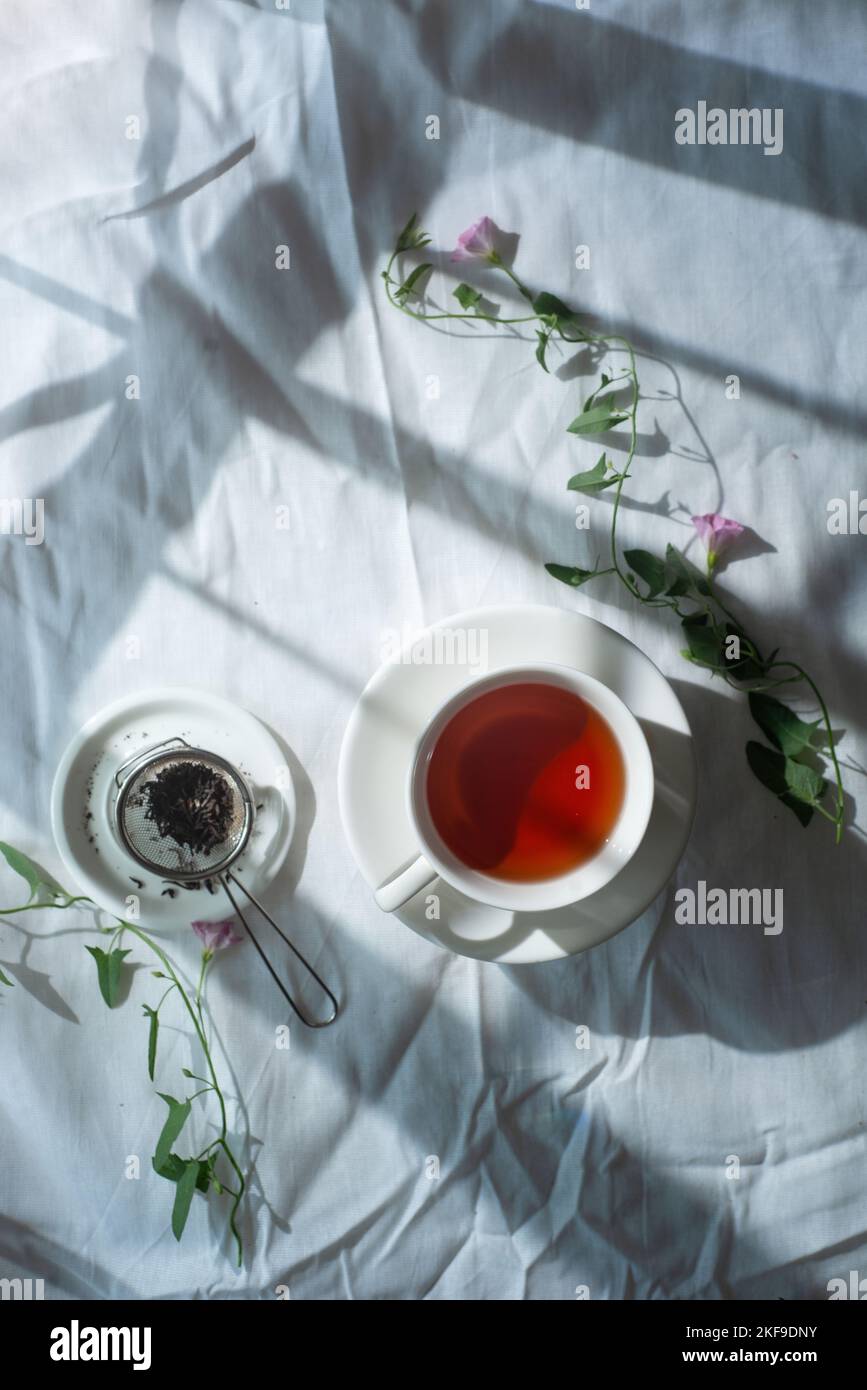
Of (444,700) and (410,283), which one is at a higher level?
(410,283)

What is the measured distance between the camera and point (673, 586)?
3.16ft

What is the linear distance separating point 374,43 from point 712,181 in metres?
0.30

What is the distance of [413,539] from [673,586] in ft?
0.71

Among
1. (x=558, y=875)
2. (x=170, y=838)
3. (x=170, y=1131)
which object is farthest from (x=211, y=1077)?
(x=558, y=875)

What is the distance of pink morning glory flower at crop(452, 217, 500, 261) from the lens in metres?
0.98

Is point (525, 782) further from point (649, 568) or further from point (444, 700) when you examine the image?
point (649, 568)

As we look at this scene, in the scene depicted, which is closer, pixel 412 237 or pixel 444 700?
pixel 444 700

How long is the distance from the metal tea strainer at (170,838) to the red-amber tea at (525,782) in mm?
197

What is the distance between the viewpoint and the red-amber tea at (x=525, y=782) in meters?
0.86

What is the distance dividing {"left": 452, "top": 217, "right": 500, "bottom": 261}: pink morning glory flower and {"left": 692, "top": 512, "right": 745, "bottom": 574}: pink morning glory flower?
0.91 feet

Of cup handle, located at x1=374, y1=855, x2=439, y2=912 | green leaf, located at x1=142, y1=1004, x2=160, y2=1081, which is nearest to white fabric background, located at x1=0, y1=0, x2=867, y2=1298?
green leaf, located at x1=142, y1=1004, x2=160, y2=1081

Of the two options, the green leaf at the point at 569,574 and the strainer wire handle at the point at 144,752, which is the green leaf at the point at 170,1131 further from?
the green leaf at the point at 569,574

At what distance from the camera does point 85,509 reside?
100cm
